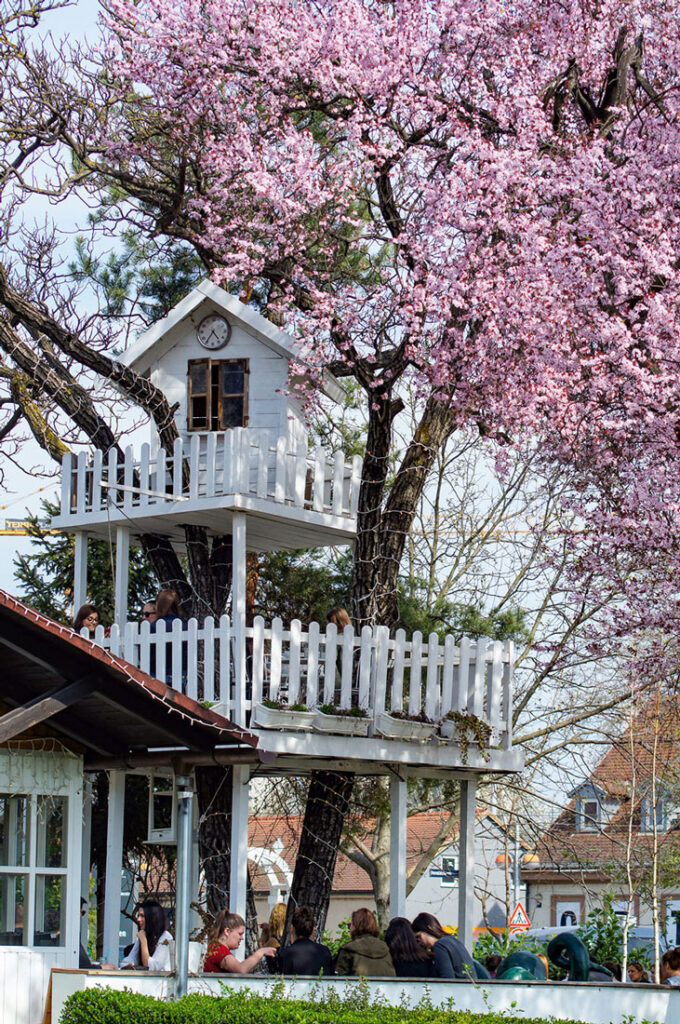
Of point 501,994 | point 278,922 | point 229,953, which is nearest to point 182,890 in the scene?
point 229,953

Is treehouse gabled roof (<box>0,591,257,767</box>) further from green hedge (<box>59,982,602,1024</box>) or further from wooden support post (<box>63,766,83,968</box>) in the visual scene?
green hedge (<box>59,982,602,1024</box>)

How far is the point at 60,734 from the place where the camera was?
1209 centimetres

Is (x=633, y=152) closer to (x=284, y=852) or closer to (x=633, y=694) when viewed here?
(x=633, y=694)

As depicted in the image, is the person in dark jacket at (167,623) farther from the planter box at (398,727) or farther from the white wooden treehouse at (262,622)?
the planter box at (398,727)

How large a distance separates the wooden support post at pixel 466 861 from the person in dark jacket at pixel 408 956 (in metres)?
4.86

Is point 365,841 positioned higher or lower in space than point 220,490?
lower

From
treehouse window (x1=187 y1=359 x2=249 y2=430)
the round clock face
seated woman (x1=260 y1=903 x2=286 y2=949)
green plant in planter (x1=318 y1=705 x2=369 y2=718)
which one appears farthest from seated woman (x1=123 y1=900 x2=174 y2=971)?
the round clock face

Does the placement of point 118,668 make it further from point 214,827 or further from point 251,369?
point 251,369

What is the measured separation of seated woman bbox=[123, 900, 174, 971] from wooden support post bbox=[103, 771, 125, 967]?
6.92 feet

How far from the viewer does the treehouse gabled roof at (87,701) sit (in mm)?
10742

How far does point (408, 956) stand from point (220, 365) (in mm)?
8304

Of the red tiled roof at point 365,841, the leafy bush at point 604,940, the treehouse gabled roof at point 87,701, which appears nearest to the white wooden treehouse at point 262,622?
the treehouse gabled roof at point 87,701

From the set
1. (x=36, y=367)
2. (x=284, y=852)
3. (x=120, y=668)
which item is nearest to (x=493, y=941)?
(x=36, y=367)

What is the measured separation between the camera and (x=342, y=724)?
591 inches
